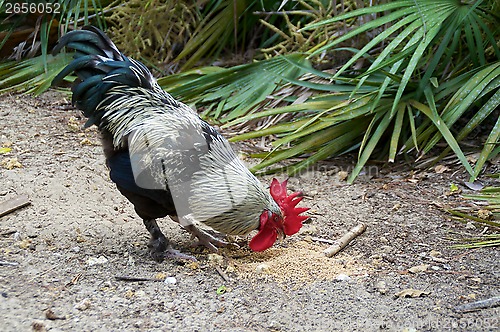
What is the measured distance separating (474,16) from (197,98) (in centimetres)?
257

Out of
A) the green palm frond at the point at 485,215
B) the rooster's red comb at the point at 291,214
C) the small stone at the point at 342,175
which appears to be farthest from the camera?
the small stone at the point at 342,175

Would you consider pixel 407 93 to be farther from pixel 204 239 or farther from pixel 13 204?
pixel 13 204

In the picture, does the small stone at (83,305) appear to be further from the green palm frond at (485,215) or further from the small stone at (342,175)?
the small stone at (342,175)

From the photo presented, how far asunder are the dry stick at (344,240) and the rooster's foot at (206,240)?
2.18 ft

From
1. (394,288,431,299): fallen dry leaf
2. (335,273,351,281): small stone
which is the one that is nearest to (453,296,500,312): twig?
(394,288,431,299): fallen dry leaf

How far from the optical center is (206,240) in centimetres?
400

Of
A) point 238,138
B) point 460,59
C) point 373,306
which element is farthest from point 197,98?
point 373,306

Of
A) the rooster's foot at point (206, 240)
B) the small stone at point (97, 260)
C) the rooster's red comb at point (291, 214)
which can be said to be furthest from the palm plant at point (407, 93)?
the small stone at point (97, 260)

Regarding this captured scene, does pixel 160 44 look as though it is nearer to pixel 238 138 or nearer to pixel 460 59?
pixel 238 138

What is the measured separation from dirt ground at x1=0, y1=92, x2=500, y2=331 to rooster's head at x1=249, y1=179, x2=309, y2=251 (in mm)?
139

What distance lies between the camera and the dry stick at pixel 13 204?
421 centimetres

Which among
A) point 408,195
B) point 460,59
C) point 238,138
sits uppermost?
point 460,59

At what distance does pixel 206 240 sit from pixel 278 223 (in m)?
0.55

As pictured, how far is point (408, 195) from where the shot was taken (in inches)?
187
